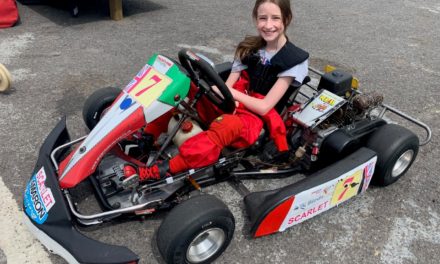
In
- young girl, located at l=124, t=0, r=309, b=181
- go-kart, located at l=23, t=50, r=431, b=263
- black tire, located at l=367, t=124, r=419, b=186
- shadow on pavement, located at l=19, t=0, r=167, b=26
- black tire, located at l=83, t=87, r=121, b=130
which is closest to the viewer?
go-kart, located at l=23, t=50, r=431, b=263

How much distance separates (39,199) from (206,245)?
954mm

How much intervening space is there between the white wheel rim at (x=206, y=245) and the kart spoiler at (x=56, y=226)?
351 millimetres

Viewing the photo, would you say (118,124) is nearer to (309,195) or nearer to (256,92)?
(256,92)

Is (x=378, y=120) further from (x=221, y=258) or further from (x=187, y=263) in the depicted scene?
(x=187, y=263)

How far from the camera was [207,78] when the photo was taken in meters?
2.30

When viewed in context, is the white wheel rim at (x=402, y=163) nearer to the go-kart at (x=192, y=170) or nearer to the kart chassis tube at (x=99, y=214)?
the go-kart at (x=192, y=170)

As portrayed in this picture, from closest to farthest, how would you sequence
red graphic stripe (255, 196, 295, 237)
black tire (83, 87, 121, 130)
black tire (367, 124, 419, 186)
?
red graphic stripe (255, 196, 295, 237) → black tire (367, 124, 419, 186) → black tire (83, 87, 121, 130)

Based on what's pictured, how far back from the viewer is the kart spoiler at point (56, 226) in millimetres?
1889

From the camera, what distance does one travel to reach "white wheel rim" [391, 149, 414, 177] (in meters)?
2.77

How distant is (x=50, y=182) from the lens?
2.15m

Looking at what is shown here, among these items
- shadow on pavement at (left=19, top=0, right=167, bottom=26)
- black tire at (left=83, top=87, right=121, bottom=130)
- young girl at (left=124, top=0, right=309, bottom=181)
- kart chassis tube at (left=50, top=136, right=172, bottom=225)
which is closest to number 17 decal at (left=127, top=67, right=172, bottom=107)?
young girl at (left=124, top=0, right=309, bottom=181)

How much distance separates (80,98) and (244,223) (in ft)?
7.27

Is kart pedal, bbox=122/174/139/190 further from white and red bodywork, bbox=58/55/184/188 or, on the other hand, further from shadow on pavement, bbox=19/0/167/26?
shadow on pavement, bbox=19/0/167/26

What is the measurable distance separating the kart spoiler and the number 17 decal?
0.65 meters
